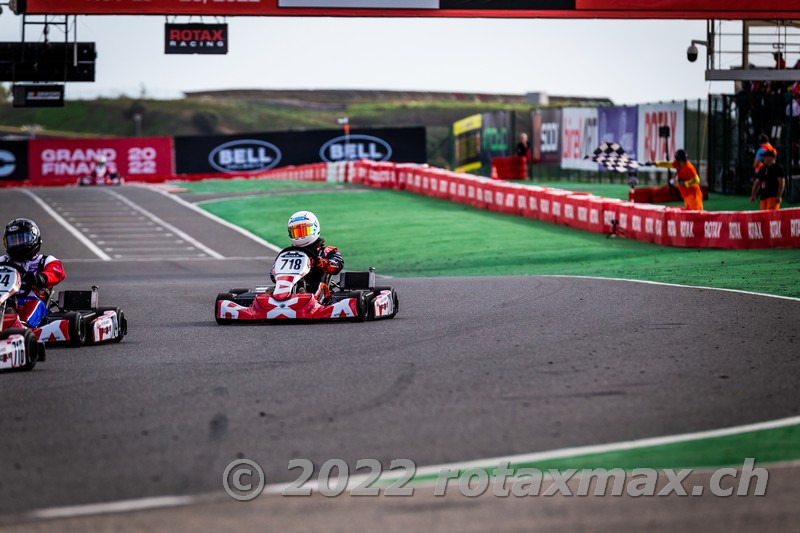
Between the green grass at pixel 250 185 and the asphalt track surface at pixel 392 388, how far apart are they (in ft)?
88.1

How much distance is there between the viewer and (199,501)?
19.2 ft

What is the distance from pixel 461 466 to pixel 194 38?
21655 millimetres

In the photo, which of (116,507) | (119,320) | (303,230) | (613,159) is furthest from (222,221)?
(116,507)

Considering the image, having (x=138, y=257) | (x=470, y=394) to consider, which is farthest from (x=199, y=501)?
(x=138, y=257)

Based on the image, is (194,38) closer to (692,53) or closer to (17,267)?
(692,53)

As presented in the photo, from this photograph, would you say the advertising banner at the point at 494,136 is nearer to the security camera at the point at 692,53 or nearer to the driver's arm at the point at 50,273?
the security camera at the point at 692,53

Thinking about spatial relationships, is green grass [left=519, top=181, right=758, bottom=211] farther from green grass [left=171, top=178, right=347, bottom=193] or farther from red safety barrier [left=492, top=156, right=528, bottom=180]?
green grass [left=171, top=178, right=347, bottom=193]

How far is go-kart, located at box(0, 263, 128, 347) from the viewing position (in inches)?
447

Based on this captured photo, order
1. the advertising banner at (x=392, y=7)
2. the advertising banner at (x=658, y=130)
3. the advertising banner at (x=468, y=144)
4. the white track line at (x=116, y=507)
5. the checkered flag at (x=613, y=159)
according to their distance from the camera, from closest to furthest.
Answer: the white track line at (x=116, y=507) → the advertising banner at (x=392, y=7) → the checkered flag at (x=613, y=159) → the advertising banner at (x=658, y=130) → the advertising banner at (x=468, y=144)

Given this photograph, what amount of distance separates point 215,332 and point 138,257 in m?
14.4

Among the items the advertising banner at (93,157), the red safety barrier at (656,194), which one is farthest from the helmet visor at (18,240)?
the advertising banner at (93,157)

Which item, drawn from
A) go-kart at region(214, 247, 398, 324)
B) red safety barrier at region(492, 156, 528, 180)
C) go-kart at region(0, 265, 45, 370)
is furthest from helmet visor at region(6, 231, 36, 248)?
red safety barrier at region(492, 156, 528, 180)

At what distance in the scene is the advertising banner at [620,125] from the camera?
36.7 m

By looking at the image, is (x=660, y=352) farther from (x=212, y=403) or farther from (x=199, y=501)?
(x=199, y=501)
